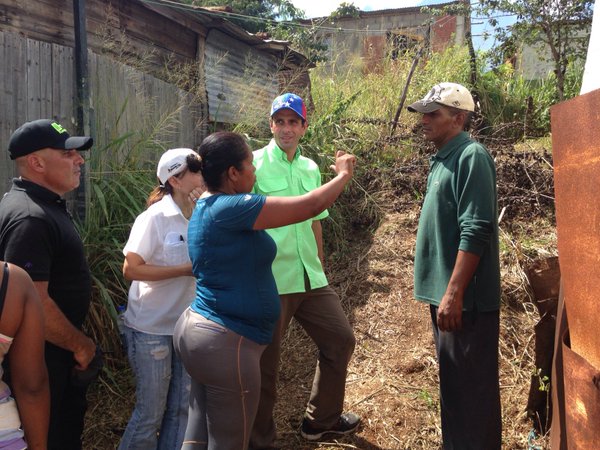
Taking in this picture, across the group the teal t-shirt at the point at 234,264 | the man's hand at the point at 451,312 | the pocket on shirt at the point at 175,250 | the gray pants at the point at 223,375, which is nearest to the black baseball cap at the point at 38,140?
the pocket on shirt at the point at 175,250

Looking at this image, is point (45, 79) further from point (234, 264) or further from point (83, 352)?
point (234, 264)

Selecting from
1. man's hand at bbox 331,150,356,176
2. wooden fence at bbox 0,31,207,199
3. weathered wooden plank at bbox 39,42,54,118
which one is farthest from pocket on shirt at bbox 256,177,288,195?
weathered wooden plank at bbox 39,42,54,118

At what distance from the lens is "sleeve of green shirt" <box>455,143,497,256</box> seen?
239 cm

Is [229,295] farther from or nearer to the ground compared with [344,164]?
nearer to the ground

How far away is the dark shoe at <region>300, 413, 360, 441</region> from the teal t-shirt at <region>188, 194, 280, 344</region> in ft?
4.56

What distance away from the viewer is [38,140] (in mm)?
2375

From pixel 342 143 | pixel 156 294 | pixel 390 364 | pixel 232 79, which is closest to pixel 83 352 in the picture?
pixel 156 294

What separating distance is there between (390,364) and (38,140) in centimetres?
289

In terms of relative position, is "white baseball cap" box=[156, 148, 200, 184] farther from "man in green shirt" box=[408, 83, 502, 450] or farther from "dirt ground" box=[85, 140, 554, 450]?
"dirt ground" box=[85, 140, 554, 450]

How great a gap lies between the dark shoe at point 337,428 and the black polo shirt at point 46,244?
160cm

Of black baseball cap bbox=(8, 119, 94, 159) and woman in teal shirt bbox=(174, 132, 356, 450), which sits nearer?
woman in teal shirt bbox=(174, 132, 356, 450)

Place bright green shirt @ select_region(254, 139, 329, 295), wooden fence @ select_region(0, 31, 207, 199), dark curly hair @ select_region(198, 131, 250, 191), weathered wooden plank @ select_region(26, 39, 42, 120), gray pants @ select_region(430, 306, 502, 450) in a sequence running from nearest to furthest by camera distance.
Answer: dark curly hair @ select_region(198, 131, 250, 191) < gray pants @ select_region(430, 306, 502, 450) < bright green shirt @ select_region(254, 139, 329, 295) < wooden fence @ select_region(0, 31, 207, 199) < weathered wooden plank @ select_region(26, 39, 42, 120)

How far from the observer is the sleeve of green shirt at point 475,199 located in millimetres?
2395

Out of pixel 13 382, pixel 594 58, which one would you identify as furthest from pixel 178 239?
pixel 594 58
